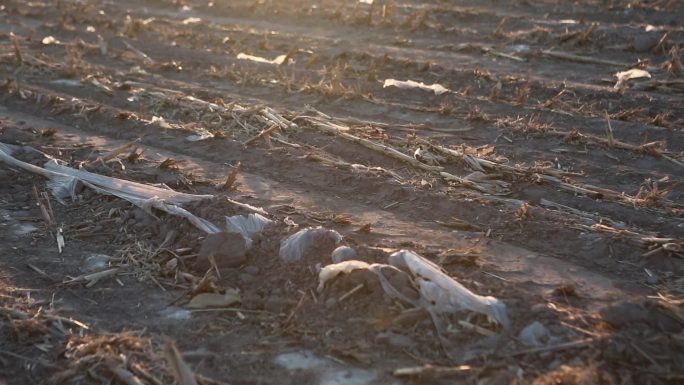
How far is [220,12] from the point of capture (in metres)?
15.1

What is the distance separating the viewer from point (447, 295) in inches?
158

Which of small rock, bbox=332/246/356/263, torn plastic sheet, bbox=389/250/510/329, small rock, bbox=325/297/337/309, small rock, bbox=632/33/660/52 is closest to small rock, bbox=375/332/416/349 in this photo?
torn plastic sheet, bbox=389/250/510/329

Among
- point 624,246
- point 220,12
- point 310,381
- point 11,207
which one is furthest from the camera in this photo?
point 220,12

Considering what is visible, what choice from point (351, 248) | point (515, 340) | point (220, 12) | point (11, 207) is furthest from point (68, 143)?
point (220, 12)

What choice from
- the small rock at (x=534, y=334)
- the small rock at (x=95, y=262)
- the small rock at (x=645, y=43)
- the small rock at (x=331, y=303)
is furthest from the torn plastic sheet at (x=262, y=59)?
the small rock at (x=534, y=334)

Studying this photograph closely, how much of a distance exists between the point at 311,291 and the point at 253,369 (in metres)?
0.69

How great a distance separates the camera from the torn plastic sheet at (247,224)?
4875 millimetres

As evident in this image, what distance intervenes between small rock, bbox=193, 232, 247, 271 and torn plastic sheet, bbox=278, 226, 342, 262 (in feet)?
0.81

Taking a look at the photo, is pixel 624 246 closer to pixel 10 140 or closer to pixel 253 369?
pixel 253 369

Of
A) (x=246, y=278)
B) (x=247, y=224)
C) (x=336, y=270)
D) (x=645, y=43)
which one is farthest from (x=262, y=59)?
(x=336, y=270)

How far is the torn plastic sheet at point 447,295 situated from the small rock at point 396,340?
237 millimetres

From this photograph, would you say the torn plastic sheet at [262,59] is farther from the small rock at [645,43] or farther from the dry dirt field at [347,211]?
the small rock at [645,43]

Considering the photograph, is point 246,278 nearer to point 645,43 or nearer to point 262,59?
point 262,59

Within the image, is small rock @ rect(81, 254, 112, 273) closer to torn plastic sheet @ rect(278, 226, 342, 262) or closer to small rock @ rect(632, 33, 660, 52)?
torn plastic sheet @ rect(278, 226, 342, 262)
